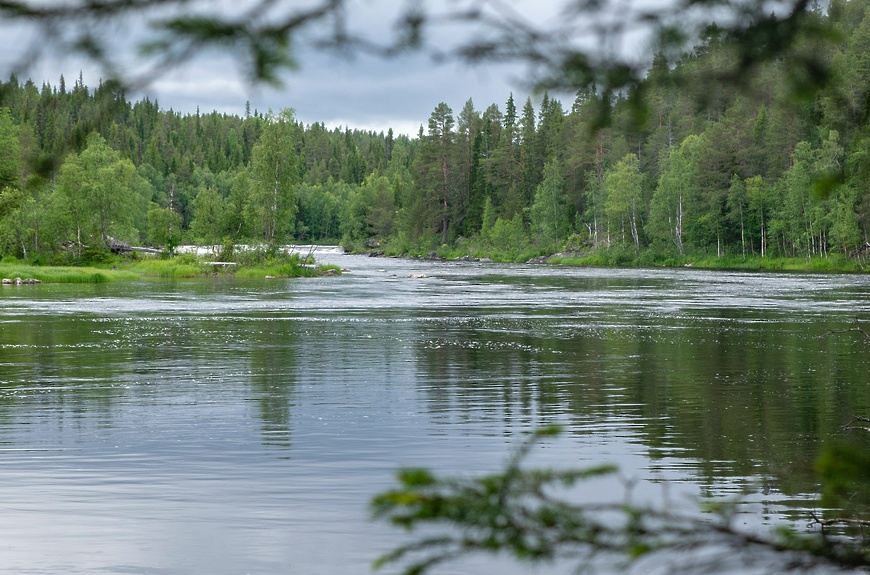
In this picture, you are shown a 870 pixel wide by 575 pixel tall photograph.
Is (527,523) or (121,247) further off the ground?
(121,247)

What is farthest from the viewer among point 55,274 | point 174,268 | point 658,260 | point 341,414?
point 658,260

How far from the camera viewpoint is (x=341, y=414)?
16.8 m

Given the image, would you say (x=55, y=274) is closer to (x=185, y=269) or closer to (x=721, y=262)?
(x=185, y=269)

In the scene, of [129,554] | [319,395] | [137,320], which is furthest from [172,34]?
[137,320]

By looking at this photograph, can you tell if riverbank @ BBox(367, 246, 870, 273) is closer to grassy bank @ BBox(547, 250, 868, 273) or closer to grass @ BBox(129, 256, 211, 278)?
grassy bank @ BBox(547, 250, 868, 273)

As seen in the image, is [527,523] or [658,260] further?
[658,260]

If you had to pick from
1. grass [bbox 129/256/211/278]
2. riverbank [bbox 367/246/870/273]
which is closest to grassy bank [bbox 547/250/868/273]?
riverbank [bbox 367/246/870/273]

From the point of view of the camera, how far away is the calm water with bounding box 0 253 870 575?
10055mm

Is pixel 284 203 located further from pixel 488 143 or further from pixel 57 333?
pixel 488 143

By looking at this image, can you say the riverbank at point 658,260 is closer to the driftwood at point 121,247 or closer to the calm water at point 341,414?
the calm water at point 341,414

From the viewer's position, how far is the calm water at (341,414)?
396 inches

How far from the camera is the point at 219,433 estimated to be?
14984mm

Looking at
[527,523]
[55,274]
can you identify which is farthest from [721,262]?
[527,523]

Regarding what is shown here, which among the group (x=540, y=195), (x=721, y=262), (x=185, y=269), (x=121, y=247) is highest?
(x=540, y=195)
